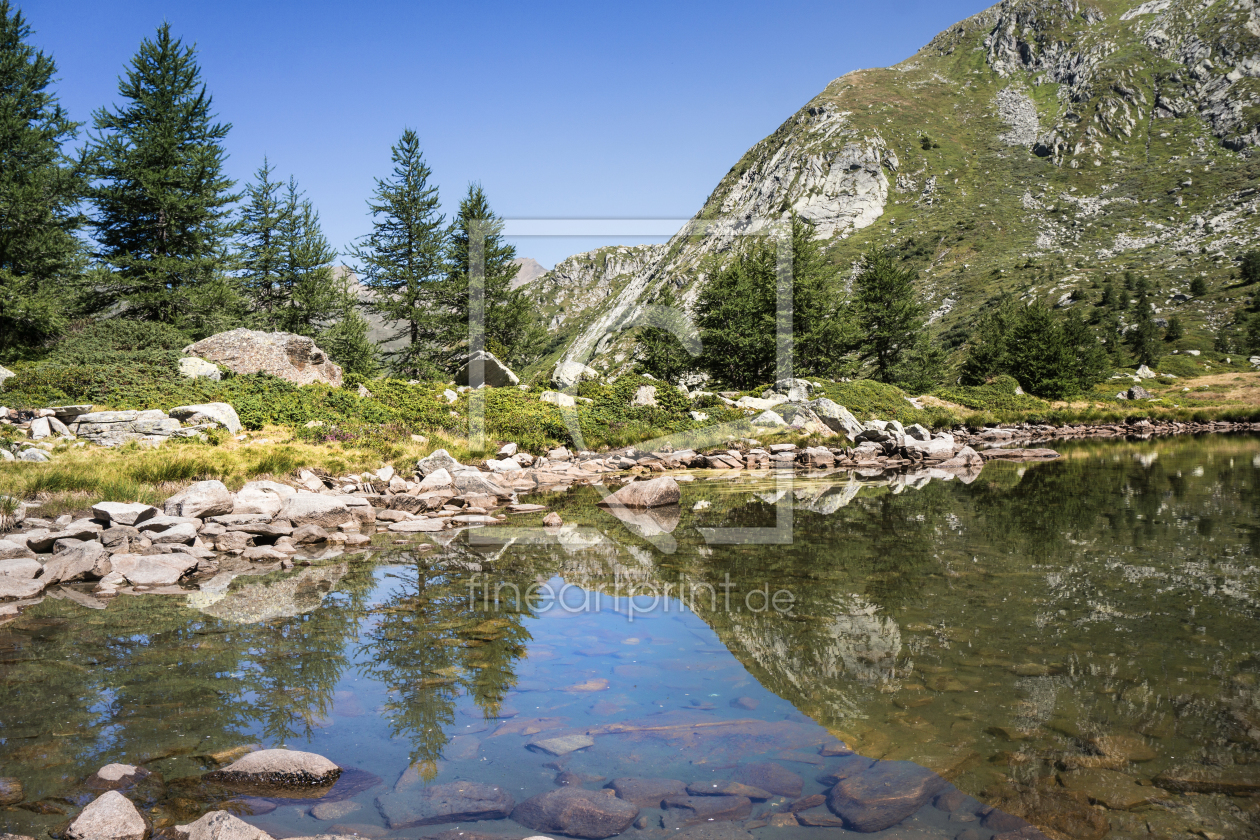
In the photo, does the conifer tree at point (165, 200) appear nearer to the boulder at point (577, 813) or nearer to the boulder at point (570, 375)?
the boulder at point (570, 375)

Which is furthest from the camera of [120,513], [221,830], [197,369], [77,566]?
[197,369]

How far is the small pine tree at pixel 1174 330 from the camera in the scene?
66.6 metres

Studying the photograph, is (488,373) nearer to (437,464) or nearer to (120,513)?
(437,464)

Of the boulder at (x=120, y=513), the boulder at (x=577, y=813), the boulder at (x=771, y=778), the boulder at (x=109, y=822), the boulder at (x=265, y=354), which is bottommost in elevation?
the boulder at (x=771, y=778)

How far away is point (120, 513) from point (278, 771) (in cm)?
871

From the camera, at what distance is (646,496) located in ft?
50.6

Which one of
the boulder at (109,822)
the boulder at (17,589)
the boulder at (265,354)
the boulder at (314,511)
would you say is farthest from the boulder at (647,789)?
the boulder at (265,354)

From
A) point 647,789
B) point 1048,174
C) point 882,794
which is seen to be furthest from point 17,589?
point 1048,174

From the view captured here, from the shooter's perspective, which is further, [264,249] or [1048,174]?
[1048,174]

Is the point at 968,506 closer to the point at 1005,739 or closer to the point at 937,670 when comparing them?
the point at 937,670

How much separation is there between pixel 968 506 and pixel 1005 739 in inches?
465

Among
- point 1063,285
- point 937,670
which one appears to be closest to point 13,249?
Answer: point 937,670

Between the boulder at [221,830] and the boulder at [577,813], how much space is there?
1.34 metres

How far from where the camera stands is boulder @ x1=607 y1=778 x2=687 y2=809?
3.93 metres
